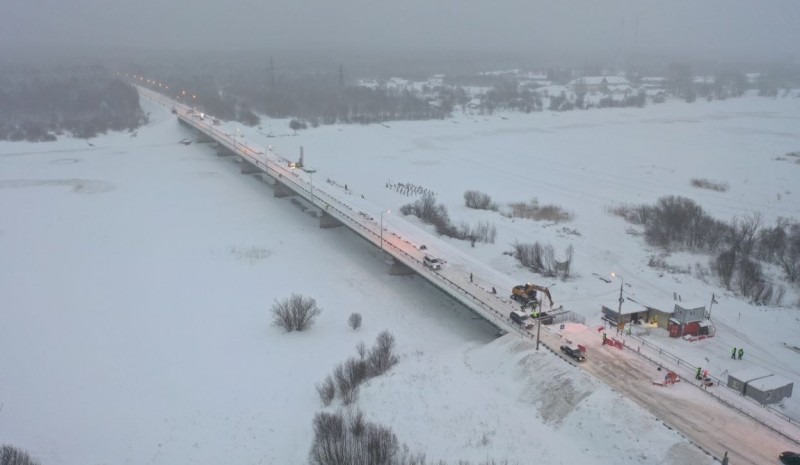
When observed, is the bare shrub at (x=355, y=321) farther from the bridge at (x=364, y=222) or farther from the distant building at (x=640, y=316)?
the distant building at (x=640, y=316)

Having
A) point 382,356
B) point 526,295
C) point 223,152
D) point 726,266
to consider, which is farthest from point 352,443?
point 223,152

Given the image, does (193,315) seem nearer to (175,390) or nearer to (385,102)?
(175,390)

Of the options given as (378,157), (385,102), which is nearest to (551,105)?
(385,102)

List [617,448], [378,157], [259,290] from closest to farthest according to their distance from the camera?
[617,448] < [259,290] < [378,157]

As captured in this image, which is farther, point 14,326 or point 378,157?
point 378,157

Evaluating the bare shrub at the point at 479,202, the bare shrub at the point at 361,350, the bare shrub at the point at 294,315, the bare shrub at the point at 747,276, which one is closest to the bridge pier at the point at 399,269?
the bare shrub at the point at 294,315

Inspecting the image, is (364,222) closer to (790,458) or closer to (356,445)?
(356,445)
